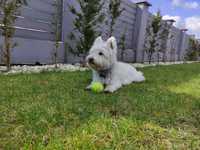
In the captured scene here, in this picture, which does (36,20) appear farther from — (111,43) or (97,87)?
(97,87)

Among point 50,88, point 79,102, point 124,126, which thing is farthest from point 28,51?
point 124,126

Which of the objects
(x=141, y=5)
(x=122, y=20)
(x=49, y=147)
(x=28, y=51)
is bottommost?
(x=49, y=147)

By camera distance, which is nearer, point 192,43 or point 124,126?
point 124,126

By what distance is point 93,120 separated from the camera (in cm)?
187

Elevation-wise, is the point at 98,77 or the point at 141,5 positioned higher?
the point at 141,5

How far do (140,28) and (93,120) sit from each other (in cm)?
1043

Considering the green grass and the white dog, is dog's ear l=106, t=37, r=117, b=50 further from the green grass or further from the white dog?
the green grass

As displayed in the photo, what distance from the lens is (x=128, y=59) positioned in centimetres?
1116

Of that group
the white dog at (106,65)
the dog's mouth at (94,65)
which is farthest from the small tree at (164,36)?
the dog's mouth at (94,65)

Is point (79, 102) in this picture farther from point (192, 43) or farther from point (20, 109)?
point (192, 43)

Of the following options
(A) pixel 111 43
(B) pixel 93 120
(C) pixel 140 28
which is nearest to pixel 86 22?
(A) pixel 111 43

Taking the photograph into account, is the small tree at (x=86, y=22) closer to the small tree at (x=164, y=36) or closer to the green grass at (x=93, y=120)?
the green grass at (x=93, y=120)

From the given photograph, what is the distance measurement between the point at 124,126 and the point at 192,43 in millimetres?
19148

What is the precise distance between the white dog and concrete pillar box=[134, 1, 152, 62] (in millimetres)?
8367
